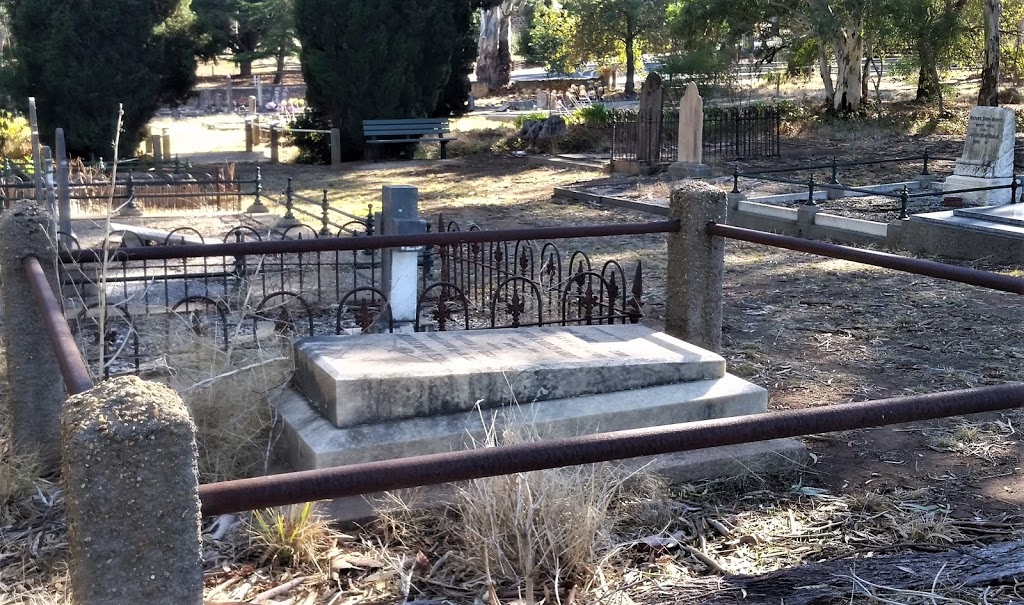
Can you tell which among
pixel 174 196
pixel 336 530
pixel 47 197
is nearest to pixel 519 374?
pixel 336 530

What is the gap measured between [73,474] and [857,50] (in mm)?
28423

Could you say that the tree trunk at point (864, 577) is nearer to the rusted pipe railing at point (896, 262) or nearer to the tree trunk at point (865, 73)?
the rusted pipe railing at point (896, 262)

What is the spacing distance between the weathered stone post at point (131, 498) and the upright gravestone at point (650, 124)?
18.7m

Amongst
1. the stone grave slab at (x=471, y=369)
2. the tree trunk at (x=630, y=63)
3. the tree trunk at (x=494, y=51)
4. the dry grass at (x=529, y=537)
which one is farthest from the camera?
the tree trunk at (x=494, y=51)

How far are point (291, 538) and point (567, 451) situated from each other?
1.81 metres

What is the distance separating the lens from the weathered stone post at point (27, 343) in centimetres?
455

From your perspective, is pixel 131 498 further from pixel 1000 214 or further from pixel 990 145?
pixel 990 145

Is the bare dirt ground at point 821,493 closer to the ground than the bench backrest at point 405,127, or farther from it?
closer to the ground

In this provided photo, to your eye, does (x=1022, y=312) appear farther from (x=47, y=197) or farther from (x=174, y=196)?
(x=174, y=196)

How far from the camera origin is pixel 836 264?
11.2 meters

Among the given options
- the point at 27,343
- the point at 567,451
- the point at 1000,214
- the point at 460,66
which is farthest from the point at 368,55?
the point at 567,451

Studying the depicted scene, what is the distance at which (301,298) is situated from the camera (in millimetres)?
6562

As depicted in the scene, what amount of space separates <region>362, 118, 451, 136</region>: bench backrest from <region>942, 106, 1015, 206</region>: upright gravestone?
43.4 feet

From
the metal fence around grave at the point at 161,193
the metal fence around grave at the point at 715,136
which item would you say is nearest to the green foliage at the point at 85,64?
the metal fence around grave at the point at 161,193
